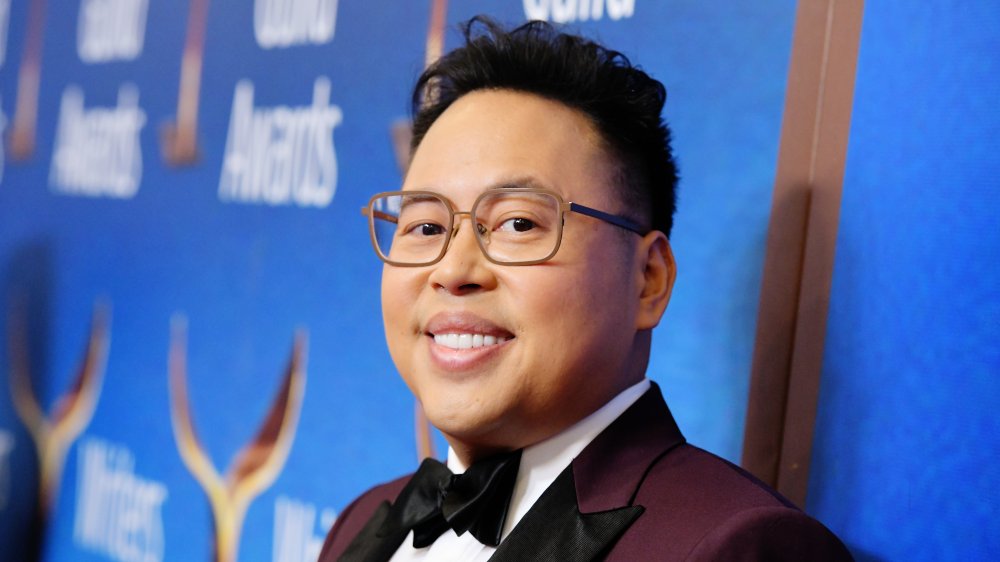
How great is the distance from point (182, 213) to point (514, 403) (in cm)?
153

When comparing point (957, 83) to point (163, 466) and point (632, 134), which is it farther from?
point (163, 466)

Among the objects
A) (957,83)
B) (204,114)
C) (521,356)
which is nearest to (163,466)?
(204,114)

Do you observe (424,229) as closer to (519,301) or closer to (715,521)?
(519,301)

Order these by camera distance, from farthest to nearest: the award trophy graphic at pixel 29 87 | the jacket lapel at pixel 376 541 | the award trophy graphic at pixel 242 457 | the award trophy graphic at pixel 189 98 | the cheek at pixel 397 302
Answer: the award trophy graphic at pixel 29 87, the award trophy graphic at pixel 189 98, the award trophy graphic at pixel 242 457, the jacket lapel at pixel 376 541, the cheek at pixel 397 302

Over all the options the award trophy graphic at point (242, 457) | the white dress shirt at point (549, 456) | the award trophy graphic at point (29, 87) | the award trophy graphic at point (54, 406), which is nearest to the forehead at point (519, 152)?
the white dress shirt at point (549, 456)

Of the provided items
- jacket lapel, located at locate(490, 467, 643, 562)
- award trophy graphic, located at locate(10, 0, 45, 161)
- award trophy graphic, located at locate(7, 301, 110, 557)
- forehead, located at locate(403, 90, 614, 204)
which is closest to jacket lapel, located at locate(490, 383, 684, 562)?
jacket lapel, located at locate(490, 467, 643, 562)

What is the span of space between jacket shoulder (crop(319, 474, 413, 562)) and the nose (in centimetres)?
45

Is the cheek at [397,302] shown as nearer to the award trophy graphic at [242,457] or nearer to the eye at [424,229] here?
the eye at [424,229]

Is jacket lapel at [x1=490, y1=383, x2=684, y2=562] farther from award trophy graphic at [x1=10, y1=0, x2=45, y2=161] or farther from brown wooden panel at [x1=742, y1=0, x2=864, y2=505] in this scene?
award trophy graphic at [x1=10, y1=0, x2=45, y2=161]

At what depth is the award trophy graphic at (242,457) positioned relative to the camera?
2129 millimetres

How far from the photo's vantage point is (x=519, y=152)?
3.77 feet

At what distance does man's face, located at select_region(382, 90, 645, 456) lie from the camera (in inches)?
43.5

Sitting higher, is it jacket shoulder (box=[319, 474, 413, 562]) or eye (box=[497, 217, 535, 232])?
eye (box=[497, 217, 535, 232])

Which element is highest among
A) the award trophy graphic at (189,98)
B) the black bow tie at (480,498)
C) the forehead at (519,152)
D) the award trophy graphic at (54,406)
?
the award trophy graphic at (189,98)
